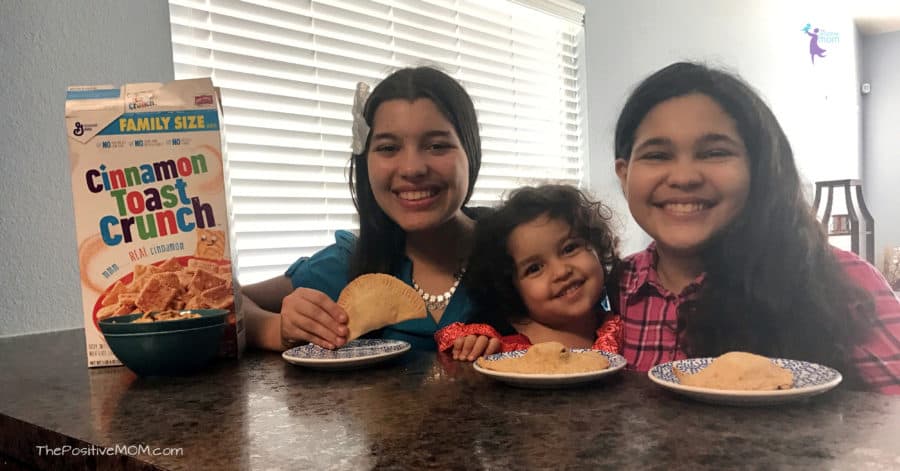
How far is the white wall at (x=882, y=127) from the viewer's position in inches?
173

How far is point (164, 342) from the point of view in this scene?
31.4 inches

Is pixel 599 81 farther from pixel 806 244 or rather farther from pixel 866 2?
pixel 866 2

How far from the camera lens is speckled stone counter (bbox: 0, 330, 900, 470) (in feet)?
1.50

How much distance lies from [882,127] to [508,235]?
4578mm

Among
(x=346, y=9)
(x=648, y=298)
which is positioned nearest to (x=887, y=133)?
(x=346, y=9)

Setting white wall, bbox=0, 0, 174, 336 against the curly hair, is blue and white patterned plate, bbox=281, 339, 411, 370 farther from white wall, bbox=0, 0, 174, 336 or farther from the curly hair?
white wall, bbox=0, 0, 174, 336

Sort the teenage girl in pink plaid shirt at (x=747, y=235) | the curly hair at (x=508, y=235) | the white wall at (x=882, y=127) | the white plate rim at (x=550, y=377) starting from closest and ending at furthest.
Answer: the white plate rim at (x=550, y=377)
the teenage girl in pink plaid shirt at (x=747, y=235)
the curly hair at (x=508, y=235)
the white wall at (x=882, y=127)

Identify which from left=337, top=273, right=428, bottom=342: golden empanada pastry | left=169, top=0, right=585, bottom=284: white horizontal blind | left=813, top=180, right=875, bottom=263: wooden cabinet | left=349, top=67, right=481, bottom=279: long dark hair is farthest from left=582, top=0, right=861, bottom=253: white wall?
left=337, top=273, right=428, bottom=342: golden empanada pastry

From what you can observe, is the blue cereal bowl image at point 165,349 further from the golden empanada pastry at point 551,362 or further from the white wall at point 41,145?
the white wall at point 41,145

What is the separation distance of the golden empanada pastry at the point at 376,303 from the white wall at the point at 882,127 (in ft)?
14.5

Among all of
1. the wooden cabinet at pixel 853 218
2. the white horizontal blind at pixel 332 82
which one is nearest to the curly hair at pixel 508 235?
the white horizontal blind at pixel 332 82

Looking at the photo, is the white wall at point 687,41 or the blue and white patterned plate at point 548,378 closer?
the blue and white patterned plate at point 548,378

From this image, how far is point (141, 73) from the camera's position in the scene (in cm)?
136

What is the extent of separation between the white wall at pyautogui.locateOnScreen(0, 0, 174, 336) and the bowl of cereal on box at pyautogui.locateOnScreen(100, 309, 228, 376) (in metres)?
0.50
